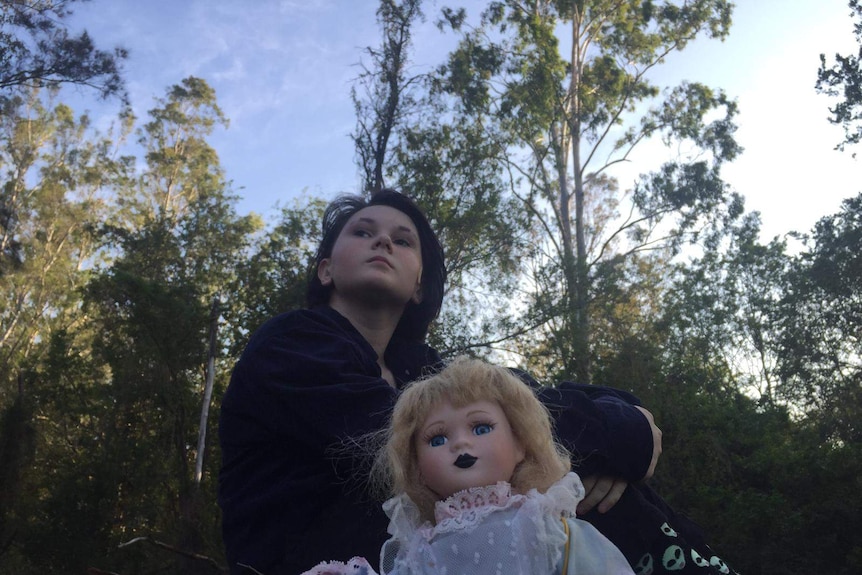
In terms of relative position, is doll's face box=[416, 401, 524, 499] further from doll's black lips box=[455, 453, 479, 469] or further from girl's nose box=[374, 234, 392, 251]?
girl's nose box=[374, 234, 392, 251]

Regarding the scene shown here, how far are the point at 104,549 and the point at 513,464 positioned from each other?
37.9 ft

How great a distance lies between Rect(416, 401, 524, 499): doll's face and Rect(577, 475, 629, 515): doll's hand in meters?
0.16

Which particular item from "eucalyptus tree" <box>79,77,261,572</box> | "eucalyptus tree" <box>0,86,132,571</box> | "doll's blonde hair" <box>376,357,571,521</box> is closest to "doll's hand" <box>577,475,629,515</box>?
"doll's blonde hair" <box>376,357,571,521</box>

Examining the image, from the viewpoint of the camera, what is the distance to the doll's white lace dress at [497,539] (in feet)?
4.38

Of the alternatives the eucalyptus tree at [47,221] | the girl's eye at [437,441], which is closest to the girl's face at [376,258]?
the girl's eye at [437,441]

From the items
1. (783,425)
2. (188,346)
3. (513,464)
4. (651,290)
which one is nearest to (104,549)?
(188,346)

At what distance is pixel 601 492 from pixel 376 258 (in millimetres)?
910

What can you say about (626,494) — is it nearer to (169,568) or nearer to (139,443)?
(169,568)

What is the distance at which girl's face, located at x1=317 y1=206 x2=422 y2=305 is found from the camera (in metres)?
2.09

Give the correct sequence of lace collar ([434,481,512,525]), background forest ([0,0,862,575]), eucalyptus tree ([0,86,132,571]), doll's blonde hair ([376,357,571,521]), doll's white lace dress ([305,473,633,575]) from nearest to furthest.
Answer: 1. doll's white lace dress ([305,473,633,575])
2. lace collar ([434,481,512,525])
3. doll's blonde hair ([376,357,571,521])
4. background forest ([0,0,862,575])
5. eucalyptus tree ([0,86,132,571])

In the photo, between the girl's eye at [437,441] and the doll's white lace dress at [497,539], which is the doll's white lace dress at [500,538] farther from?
the girl's eye at [437,441]

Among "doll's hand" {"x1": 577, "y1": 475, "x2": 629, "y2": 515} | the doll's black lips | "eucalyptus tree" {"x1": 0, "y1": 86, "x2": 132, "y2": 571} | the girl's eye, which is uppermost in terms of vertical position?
"eucalyptus tree" {"x1": 0, "y1": 86, "x2": 132, "y2": 571}

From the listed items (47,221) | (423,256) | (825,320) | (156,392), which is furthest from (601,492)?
(47,221)

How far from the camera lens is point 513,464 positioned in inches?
61.8
